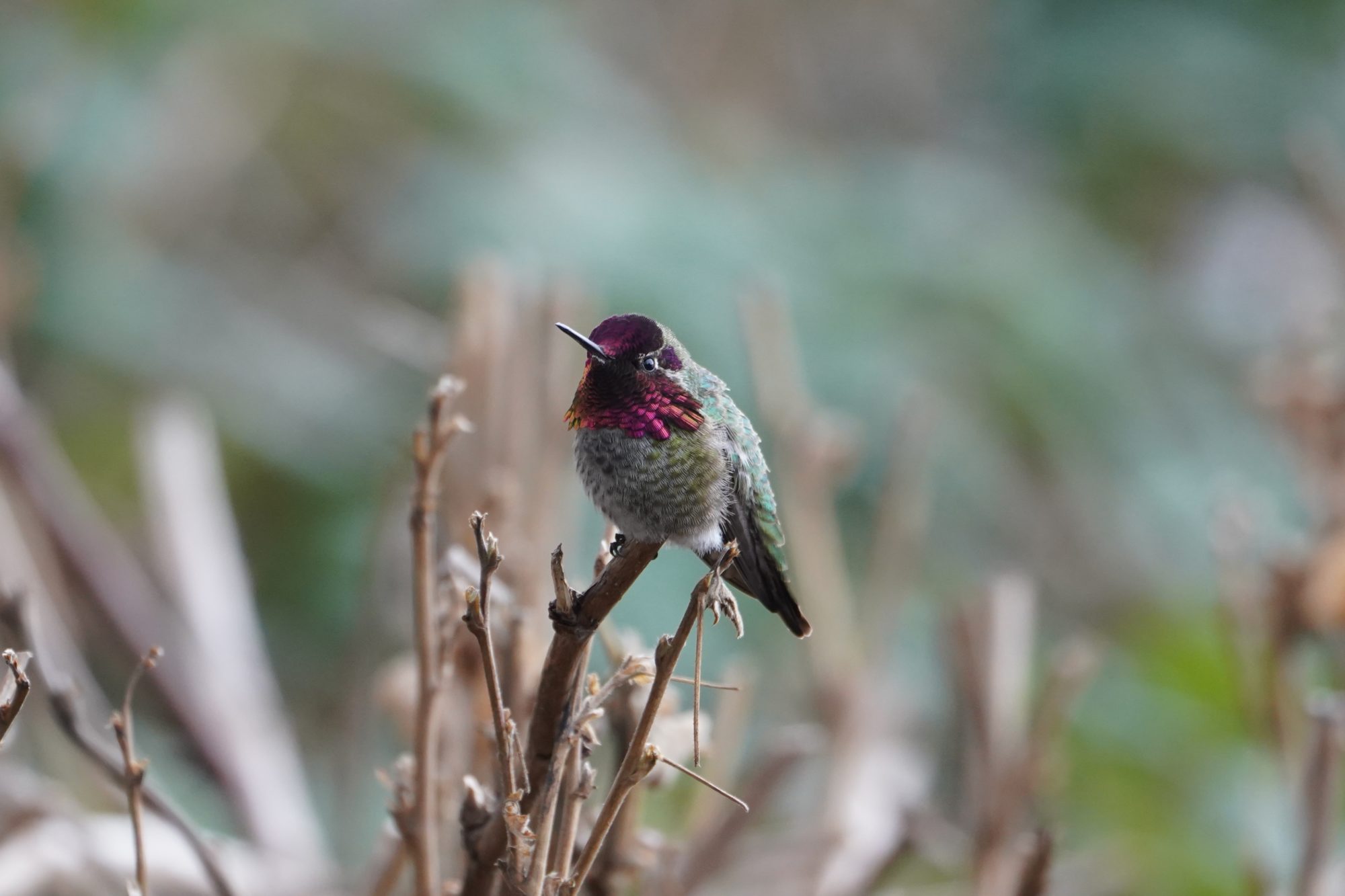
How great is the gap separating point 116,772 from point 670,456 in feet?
1.22

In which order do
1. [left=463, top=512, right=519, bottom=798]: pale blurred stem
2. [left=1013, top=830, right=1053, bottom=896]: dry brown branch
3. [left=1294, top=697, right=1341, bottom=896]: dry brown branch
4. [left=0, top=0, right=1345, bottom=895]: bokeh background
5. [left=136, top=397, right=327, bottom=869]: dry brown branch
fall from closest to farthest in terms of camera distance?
[left=463, top=512, right=519, bottom=798]: pale blurred stem, [left=1013, top=830, right=1053, bottom=896]: dry brown branch, [left=1294, top=697, right=1341, bottom=896]: dry brown branch, [left=136, top=397, right=327, bottom=869]: dry brown branch, [left=0, top=0, right=1345, bottom=895]: bokeh background

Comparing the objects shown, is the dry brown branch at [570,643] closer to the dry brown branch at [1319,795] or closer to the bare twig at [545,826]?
the bare twig at [545,826]

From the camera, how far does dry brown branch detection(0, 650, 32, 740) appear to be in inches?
20.3

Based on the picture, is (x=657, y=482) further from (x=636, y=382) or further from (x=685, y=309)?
(x=685, y=309)

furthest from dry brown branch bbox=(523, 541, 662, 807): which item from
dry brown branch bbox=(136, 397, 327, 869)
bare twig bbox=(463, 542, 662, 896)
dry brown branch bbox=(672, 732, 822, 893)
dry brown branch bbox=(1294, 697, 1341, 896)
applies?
dry brown branch bbox=(136, 397, 327, 869)

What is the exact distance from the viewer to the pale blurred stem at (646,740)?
53 centimetres

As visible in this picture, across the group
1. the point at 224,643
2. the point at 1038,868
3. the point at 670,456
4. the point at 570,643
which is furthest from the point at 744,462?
the point at 224,643

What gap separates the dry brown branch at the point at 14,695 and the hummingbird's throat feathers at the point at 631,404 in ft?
0.89

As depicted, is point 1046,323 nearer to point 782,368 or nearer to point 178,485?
point 782,368

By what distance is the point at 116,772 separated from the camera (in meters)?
0.70

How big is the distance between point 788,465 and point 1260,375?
26.4 inches

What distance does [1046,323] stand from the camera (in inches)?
108

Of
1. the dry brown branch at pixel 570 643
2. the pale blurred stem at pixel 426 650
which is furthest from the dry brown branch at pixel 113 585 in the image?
the dry brown branch at pixel 570 643

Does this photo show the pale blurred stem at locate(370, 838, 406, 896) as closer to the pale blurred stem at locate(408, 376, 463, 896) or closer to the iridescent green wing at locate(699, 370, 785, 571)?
the pale blurred stem at locate(408, 376, 463, 896)
